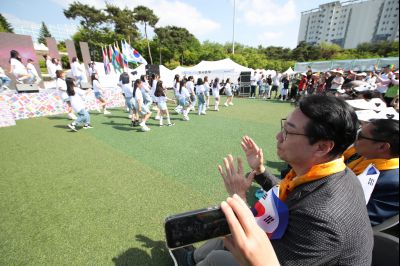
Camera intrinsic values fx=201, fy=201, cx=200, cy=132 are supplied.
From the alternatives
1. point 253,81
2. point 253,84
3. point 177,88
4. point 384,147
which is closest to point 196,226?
point 384,147

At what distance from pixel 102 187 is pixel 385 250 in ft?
12.1

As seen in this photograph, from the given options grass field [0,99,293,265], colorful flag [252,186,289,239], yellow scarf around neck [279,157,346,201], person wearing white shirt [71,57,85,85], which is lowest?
grass field [0,99,293,265]

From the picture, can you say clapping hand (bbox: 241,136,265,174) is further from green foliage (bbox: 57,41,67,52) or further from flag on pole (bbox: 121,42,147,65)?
green foliage (bbox: 57,41,67,52)

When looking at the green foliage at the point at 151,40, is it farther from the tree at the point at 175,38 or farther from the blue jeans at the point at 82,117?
the blue jeans at the point at 82,117

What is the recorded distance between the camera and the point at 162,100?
23.5ft

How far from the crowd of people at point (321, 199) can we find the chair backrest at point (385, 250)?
0.14 meters

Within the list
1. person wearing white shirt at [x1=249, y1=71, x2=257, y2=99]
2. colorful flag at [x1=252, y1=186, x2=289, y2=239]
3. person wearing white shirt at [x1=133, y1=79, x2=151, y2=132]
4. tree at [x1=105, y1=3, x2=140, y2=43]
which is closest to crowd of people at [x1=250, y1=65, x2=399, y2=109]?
person wearing white shirt at [x1=249, y1=71, x2=257, y2=99]

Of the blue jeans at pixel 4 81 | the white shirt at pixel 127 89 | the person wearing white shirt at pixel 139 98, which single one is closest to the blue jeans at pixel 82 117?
the white shirt at pixel 127 89

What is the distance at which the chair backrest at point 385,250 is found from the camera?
999mm

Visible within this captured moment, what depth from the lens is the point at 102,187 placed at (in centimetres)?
355

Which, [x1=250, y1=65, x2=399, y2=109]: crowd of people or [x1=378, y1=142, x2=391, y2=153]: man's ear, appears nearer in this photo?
[x1=378, y1=142, x2=391, y2=153]: man's ear

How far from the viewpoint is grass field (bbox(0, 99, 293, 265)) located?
2354mm

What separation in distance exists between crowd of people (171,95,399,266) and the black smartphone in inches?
2.5

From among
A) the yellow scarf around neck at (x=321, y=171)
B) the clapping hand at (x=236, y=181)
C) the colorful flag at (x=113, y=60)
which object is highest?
the colorful flag at (x=113, y=60)
